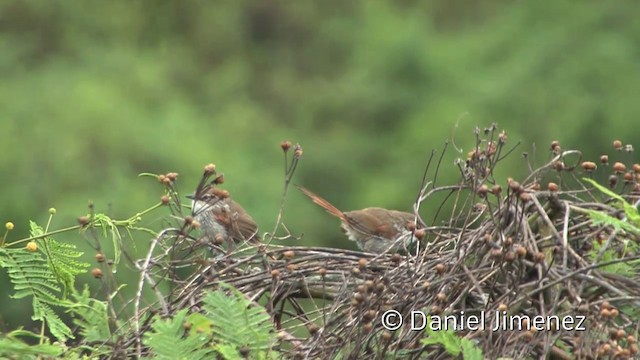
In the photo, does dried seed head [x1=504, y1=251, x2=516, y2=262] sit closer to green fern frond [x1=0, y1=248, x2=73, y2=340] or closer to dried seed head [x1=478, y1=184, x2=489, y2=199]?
dried seed head [x1=478, y1=184, x2=489, y2=199]

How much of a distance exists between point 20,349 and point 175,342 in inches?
12.1

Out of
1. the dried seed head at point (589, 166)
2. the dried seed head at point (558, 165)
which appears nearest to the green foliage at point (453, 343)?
the dried seed head at point (558, 165)

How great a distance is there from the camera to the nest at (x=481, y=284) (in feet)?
9.73

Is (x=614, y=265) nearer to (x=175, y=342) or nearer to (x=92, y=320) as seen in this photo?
(x=175, y=342)

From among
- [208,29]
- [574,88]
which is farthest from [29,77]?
[574,88]

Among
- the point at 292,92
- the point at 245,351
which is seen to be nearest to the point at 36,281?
the point at 245,351

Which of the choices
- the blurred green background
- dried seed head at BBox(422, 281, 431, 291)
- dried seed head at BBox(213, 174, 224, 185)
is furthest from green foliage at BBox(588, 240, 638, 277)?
the blurred green background

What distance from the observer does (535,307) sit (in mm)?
3043

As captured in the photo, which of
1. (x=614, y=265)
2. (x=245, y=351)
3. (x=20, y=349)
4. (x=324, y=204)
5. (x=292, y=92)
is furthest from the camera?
(x=292, y=92)

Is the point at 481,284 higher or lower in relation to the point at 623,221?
lower

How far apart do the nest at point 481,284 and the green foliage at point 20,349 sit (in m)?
0.33

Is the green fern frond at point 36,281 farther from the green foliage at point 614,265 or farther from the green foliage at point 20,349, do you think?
the green foliage at point 614,265

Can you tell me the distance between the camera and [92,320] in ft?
10.4

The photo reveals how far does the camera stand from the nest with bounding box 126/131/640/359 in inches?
117
